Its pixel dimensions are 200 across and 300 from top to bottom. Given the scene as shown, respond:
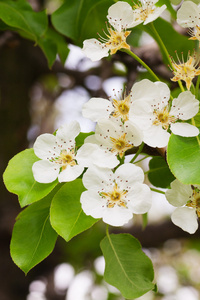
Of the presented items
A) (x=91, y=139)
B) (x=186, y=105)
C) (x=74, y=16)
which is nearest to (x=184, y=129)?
(x=186, y=105)

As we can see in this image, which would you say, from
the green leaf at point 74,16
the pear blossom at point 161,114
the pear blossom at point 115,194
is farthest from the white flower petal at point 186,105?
the green leaf at point 74,16

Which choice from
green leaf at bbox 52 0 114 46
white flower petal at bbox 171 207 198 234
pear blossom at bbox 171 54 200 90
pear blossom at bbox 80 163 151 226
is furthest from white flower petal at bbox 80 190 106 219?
green leaf at bbox 52 0 114 46

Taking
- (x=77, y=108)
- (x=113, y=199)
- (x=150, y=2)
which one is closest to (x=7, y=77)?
(x=77, y=108)

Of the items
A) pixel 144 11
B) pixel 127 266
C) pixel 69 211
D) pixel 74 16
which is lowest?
pixel 127 266

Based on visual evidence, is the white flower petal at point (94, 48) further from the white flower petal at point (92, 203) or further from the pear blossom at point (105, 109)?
the white flower petal at point (92, 203)

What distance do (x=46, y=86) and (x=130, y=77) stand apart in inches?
52.5

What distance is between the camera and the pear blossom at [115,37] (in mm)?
618

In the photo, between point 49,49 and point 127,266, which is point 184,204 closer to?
point 127,266

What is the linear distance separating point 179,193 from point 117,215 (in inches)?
3.7

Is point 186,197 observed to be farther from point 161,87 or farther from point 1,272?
point 1,272

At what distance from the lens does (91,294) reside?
252 centimetres

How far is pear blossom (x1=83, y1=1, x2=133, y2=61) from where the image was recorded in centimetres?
62

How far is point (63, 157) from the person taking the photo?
1.98 feet

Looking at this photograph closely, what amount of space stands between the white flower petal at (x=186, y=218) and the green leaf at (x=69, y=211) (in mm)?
117
